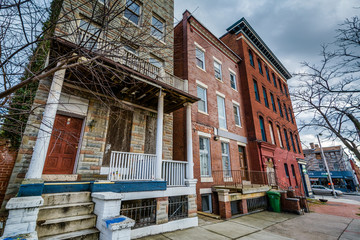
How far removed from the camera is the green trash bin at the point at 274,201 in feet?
31.7

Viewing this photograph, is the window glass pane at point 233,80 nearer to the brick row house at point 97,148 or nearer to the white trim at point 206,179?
the brick row house at point 97,148

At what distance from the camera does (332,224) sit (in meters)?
7.41

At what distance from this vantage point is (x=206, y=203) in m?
8.99

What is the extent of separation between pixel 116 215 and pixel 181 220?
9.41 feet

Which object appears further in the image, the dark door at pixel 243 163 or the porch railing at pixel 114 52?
the dark door at pixel 243 163

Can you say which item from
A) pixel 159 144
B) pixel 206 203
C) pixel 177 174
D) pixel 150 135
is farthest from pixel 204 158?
pixel 159 144

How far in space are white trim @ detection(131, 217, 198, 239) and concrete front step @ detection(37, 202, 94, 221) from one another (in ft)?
4.76

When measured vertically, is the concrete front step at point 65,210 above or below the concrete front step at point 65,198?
below

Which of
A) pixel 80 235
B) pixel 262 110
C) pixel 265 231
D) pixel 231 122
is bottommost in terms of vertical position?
pixel 265 231

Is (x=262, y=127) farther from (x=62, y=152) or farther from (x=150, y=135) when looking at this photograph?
(x=62, y=152)

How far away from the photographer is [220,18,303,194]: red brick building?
13.7m

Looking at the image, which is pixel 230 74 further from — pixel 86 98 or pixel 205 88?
pixel 86 98

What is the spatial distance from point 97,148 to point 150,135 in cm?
250

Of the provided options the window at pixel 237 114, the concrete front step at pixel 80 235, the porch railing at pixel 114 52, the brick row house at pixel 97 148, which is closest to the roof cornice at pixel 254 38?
the window at pixel 237 114
